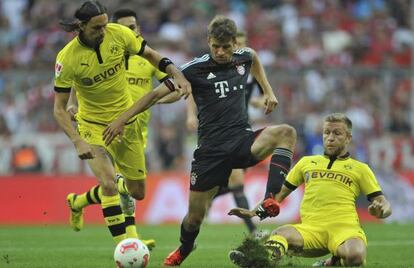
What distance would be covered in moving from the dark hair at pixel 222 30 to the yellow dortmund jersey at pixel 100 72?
1159 millimetres

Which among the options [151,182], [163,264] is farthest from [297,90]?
[163,264]

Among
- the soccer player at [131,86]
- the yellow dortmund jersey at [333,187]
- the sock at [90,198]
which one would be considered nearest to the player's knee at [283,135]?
the yellow dortmund jersey at [333,187]

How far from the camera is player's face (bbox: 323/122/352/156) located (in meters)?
9.66

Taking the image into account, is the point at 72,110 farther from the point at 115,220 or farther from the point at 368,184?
the point at 368,184

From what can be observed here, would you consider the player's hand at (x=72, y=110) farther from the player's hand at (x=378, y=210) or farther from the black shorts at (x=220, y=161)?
the player's hand at (x=378, y=210)

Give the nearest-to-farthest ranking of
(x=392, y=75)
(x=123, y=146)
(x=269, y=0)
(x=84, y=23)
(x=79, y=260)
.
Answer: (x=84, y=23) < (x=79, y=260) < (x=123, y=146) < (x=392, y=75) < (x=269, y=0)

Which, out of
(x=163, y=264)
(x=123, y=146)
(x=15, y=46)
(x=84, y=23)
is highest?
(x=15, y=46)

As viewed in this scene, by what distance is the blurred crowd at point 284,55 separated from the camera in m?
18.6

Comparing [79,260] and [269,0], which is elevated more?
[269,0]

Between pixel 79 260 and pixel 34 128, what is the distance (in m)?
8.00

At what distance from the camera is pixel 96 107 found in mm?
10898

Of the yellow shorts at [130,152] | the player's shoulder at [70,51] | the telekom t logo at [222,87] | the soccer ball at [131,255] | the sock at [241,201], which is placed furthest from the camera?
the sock at [241,201]

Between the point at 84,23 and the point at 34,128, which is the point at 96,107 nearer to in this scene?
the point at 84,23

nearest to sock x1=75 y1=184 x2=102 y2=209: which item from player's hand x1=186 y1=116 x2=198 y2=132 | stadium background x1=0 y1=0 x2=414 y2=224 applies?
player's hand x1=186 y1=116 x2=198 y2=132
